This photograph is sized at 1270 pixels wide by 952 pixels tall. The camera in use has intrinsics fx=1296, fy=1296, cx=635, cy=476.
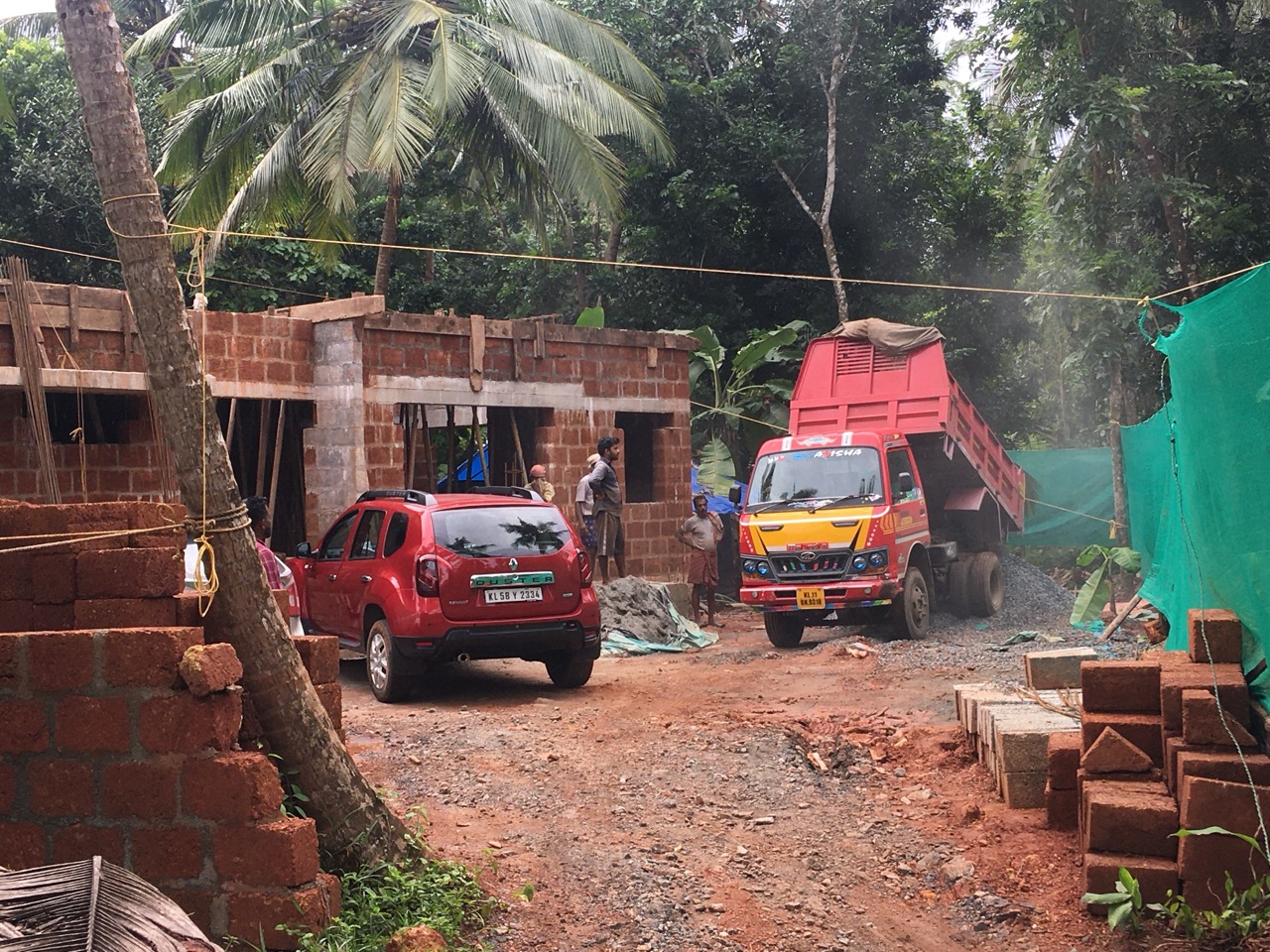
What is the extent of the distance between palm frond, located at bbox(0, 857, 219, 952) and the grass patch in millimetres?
1162

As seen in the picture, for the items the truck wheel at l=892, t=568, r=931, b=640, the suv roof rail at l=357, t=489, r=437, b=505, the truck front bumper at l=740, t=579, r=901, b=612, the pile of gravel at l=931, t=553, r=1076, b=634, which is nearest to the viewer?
the suv roof rail at l=357, t=489, r=437, b=505

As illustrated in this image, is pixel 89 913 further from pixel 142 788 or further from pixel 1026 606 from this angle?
pixel 1026 606

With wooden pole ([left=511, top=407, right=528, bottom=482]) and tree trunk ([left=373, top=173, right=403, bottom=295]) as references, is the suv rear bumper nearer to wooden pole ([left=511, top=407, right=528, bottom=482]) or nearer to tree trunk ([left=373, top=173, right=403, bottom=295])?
wooden pole ([left=511, top=407, right=528, bottom=482])

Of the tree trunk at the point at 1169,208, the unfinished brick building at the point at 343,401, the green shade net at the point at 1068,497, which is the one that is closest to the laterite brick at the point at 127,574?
the unfinished brick building at the point at 343,401

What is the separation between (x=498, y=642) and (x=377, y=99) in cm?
883

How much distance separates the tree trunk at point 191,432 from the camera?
5.14m

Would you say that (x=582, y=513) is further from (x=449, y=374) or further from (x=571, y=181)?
(x=571, y=181)

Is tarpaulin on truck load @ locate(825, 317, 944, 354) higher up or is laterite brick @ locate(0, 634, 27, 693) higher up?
tarpaulin on truck load @ locate(825, 317, 944, 354)

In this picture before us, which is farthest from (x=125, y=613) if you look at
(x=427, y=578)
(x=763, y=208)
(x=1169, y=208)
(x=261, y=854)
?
(x=763, y=208)

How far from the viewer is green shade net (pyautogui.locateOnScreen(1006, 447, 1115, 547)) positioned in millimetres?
19967

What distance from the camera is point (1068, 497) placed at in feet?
66.8

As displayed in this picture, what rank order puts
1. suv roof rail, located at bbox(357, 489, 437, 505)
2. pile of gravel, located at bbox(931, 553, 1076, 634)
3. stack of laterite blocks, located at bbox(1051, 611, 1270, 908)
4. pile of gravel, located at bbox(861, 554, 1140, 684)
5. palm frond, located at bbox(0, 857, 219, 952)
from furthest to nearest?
1. pile of gravel, located at bbox(931, 553, 1076, 634)
2. pile of gravel, located at bbox(861, 554, 1140, 684)
3. suv roof rail, located at bbox(357, 489, 437, 505)
4. stack of laterite blocks, located at bbox(1051, 611, 1270, 908)
5. palm frond, located at bbox(0, 857, 219, 952)

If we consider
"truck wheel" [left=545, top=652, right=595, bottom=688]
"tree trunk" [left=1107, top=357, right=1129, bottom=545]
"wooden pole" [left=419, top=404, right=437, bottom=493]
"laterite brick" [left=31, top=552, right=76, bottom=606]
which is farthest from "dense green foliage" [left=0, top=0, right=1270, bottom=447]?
"laterite brick" [left=31, top=552, right=76, bottom=606]

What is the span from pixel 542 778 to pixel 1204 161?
14780mm
